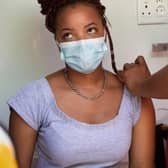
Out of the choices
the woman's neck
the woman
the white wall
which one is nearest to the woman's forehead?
the woman

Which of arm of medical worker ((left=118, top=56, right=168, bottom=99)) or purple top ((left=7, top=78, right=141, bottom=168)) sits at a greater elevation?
arm of medical worker ((left=118, top=56, right=168, bottom=99))

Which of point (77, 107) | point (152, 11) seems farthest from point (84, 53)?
point (152, 11)

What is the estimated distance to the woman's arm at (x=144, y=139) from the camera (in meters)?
1.17

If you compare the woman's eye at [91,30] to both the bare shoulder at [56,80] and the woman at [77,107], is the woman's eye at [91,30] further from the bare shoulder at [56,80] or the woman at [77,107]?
the bare shoulder at [56,80]

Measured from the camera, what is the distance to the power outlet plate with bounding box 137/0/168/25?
1344mm

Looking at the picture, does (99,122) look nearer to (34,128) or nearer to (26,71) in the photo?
(34,128)

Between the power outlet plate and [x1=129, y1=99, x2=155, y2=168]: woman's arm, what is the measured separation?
0.36 meters

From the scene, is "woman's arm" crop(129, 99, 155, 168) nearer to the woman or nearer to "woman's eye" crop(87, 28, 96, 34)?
the woman

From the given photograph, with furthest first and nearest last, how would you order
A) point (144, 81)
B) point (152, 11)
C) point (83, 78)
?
point (152, 11) < point (83, 78) < point (144, 81)

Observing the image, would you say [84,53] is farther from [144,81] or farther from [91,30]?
[144,81]

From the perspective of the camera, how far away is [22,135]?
3.53 ft

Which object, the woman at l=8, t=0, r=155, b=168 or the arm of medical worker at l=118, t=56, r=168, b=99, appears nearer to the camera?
the arm of medical worker at l=118, t=56, r=168, b=99

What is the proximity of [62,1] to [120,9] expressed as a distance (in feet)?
1.26

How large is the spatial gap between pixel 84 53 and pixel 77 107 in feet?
0.60
